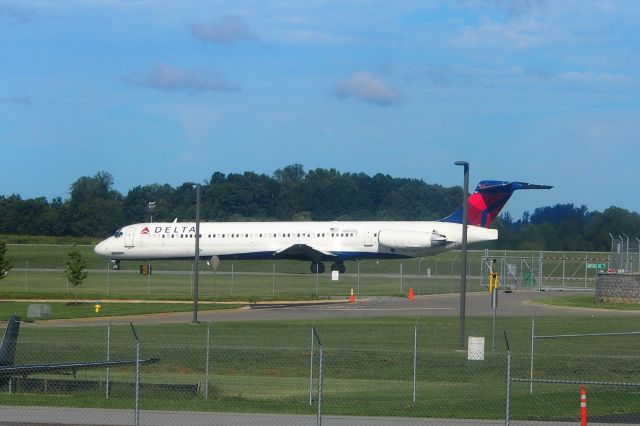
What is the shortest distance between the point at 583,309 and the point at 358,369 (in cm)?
2134

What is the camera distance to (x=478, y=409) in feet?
60.4

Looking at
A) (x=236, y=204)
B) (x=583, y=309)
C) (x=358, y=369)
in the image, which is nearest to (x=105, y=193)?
(x=236, y=204)

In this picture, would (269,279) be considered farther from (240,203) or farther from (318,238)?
(240,203)

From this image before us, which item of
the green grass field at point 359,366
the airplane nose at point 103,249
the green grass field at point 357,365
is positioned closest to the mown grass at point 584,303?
the green grass field at point 357,365

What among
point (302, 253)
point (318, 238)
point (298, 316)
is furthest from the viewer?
point (302, 253)

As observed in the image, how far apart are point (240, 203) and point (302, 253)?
70.2 m

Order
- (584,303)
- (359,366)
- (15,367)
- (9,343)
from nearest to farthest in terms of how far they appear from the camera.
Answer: (15,367)
(9,343)
(359,366)
(584,303)

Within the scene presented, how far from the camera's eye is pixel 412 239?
6228cm

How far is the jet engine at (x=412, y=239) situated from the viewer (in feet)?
204

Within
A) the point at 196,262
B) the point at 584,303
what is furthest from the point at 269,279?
the point at 196,262

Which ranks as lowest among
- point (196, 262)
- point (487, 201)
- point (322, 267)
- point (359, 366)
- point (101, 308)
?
point (359, 366)

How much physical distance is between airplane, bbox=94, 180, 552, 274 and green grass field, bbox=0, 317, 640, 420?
25.7 meters

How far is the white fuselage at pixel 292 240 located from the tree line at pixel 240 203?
37.9 m

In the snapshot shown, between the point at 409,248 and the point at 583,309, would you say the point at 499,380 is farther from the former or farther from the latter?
the point at 409,248
